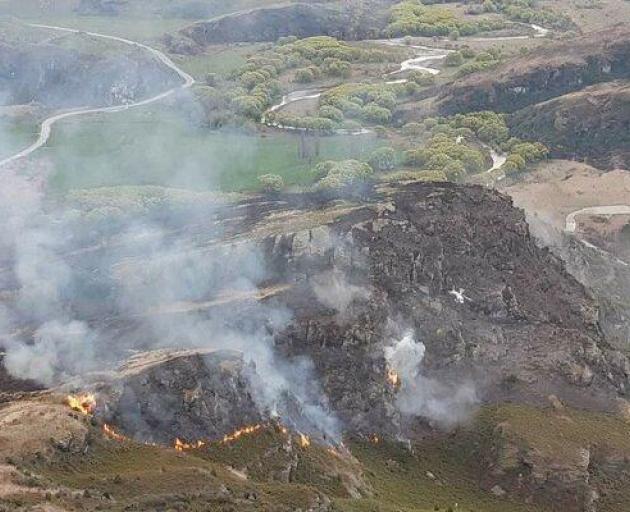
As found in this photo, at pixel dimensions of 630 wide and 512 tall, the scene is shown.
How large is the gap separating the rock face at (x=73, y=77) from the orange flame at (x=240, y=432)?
10190 cm

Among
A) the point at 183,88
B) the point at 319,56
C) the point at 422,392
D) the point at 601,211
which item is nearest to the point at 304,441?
the point at 422,392

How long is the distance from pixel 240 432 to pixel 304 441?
15.3ft

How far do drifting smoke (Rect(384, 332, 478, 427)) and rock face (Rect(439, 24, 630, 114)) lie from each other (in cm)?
8842

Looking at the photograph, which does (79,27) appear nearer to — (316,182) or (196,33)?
(196,33)

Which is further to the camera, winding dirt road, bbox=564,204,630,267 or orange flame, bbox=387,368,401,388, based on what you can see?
winding dirt road, bbox=564,204,630,267

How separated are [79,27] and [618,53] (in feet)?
369

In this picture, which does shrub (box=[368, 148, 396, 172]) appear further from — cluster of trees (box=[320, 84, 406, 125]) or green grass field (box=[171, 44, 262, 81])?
green grass field (box=[171, 44, 262, 81])

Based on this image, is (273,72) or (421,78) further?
(273,72)

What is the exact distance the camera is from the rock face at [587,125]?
13362cm

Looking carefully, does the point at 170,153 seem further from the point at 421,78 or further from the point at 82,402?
the point at 82,402

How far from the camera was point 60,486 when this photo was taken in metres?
45.2

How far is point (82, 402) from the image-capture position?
53.4 m

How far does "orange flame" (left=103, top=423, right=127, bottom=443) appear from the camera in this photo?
51812 millimetres

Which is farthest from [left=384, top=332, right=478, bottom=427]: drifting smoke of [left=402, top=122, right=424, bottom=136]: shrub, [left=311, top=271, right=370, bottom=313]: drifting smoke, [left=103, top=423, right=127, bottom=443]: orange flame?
[left=402, top=122, right=424, bottom=136]: shrub
